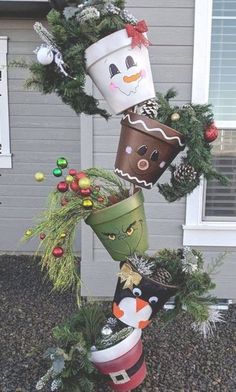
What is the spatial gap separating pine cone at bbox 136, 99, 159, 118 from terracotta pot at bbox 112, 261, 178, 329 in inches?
27.5

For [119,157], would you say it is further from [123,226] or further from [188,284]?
[188,284]

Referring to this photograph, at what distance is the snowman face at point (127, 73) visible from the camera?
1.98m

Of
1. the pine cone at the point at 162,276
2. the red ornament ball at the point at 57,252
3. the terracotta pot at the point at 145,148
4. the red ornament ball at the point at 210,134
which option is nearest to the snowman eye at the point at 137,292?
the pine cone at the point at 162,276

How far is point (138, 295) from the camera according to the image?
89.7 inches

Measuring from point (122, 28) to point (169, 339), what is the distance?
81.6 inches

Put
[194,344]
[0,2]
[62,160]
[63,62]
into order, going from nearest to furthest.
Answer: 1. [63,62]
2. [62,160]
3. [194,344]
4. [0,2]

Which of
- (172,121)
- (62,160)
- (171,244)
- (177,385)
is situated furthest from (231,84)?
(177,385)

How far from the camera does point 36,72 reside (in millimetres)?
2039

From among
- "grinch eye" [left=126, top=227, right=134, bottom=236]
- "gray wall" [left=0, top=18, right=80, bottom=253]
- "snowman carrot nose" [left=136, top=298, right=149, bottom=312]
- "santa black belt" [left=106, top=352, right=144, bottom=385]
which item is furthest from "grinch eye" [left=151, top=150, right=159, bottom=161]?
"gray wall" [left=0, top=18, right=80, bottom=253]

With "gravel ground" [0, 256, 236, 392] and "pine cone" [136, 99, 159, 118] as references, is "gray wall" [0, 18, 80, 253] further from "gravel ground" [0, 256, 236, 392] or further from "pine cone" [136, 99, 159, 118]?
"pine cone" [136, 99, 159, 118]

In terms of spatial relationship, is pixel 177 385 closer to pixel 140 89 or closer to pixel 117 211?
pixel 117 211

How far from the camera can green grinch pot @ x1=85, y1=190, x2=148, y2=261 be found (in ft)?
7.08

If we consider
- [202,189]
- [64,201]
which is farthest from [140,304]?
[202,189]

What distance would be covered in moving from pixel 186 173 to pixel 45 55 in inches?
29.9
